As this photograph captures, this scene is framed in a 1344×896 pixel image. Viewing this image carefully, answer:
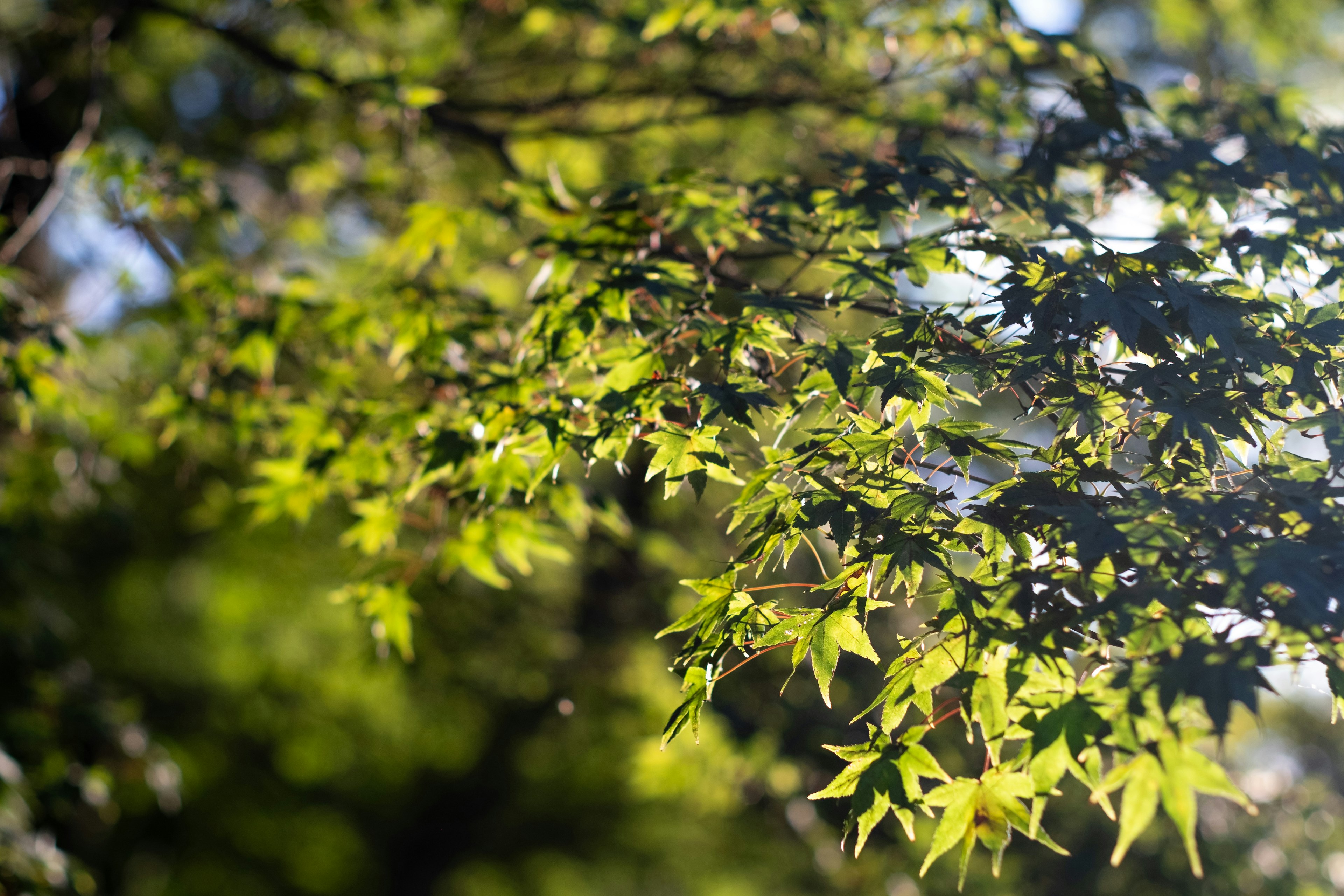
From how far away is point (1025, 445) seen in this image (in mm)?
1688

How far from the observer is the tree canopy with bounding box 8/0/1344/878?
4.86 feet

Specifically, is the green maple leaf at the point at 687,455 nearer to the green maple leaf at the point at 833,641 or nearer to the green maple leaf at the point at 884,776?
the green maple leaf at the point at 833,641

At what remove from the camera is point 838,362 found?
174 cm

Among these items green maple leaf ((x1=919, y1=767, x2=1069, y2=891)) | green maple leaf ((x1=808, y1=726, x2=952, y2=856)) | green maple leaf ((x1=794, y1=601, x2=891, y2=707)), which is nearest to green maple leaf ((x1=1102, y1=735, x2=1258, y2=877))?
green maple leaf ((x1=919, y1=767, x2=1069, y2=891))

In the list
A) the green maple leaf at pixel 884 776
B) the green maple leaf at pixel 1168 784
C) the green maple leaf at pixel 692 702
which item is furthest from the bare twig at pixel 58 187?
the green maple leaf at pixel 1168 784

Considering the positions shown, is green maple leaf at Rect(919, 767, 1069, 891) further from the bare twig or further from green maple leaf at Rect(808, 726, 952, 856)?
the bare twig

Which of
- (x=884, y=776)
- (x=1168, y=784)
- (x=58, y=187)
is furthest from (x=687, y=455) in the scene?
(x=58, y=187)

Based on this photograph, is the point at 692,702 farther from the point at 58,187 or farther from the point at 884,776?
the point at 58,187

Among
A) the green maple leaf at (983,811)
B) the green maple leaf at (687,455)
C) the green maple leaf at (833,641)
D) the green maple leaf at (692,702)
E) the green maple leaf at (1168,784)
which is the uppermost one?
the green maple leaf at (687,455)

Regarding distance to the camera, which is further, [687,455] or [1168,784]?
[687,455]

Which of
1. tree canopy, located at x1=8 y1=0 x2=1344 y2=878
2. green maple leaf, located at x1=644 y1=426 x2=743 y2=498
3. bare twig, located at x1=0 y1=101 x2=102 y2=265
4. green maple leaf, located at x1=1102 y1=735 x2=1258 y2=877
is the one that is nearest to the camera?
green maple leaf, located at x1=1102 y1=735 x2=1258 y2=877

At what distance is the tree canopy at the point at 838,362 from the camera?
148 centimetres

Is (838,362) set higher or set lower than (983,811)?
higher

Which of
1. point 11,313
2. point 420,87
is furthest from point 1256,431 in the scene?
point 11,313
